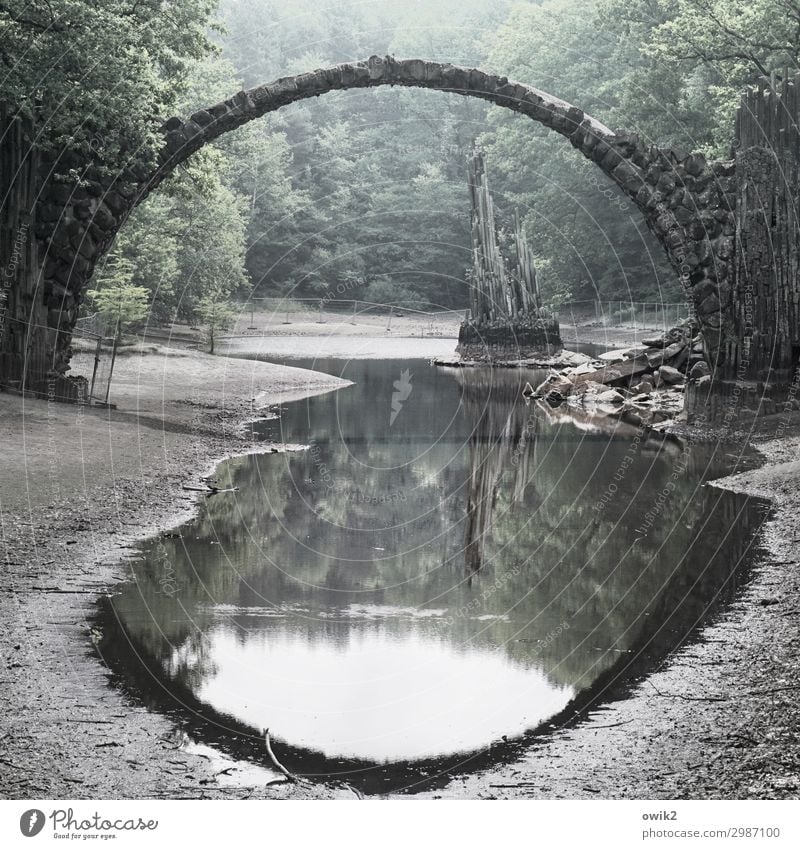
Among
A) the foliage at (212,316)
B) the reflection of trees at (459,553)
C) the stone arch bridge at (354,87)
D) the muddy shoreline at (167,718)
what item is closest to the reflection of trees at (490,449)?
the reflection of trees at (459,553)

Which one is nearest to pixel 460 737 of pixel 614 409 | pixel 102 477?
pixel 102 477

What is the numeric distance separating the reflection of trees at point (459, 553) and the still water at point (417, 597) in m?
0.04

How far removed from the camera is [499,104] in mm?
22812

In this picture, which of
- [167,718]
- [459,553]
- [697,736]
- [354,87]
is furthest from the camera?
[354,87]

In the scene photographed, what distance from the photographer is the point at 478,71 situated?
22.7 meters

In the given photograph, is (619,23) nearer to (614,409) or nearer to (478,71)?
(614,409)

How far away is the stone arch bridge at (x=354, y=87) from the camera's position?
21.4m

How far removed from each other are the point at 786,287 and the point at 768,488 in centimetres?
655

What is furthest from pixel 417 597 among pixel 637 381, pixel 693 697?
pixel 637 381

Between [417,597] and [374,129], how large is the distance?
2979 inches

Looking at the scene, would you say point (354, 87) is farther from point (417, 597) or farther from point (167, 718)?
point (167, 718)

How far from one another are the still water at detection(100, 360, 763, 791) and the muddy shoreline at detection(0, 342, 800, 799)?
317 mm

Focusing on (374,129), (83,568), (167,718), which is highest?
(374,129)
